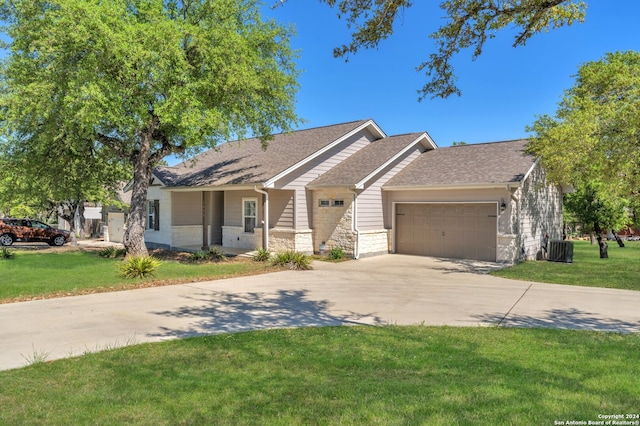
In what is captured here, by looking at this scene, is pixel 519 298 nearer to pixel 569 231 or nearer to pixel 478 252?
pixel 478 252

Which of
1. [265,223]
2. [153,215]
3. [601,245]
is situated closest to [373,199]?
[265,223]

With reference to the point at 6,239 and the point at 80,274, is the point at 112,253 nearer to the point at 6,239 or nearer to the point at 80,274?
the point at 80,274

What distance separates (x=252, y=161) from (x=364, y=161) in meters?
5.59

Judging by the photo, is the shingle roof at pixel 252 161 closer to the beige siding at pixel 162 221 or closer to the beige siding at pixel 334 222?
the beige siding at pixel 162 221

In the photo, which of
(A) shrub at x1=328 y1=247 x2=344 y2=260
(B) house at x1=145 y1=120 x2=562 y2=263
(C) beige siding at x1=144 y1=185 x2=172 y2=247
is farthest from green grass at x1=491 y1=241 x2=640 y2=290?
(C) beige siding at x1=144 y1=185 x2=172 y2=247

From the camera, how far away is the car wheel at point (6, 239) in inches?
922

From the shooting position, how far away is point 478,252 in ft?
53.8

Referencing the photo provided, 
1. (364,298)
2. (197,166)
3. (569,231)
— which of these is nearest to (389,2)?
(364,298)

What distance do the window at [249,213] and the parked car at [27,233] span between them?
12617mm

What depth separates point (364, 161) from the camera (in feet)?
61.4

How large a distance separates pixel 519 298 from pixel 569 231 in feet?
135

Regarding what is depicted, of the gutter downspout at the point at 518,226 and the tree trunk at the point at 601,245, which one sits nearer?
the gutter downspout at the point at 518,226

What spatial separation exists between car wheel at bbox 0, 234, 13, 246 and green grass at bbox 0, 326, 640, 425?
23199 millimetres

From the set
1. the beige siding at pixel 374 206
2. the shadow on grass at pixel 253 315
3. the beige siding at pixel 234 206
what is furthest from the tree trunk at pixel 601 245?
the shadow on grass at pixel 253 315
